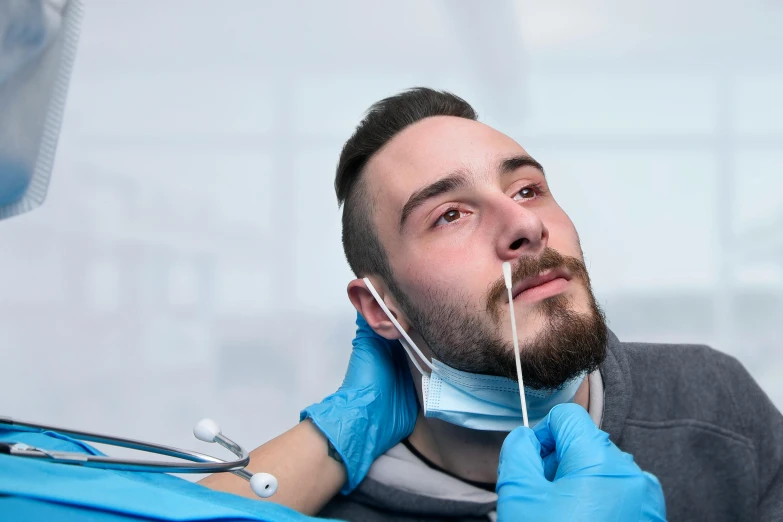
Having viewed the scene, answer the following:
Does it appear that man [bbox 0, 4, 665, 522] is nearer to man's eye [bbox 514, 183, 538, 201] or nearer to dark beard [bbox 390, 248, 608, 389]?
dark beard [bbox 390, 248, 608, 389]

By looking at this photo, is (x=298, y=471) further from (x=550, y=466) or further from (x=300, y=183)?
(x=300, y=183)

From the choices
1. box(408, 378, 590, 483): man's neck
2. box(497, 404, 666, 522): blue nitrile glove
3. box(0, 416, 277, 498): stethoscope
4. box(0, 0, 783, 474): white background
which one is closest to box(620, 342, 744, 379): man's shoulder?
box(408, 378, 590, 483): man's neck

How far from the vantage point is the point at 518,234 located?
1322 millimetres

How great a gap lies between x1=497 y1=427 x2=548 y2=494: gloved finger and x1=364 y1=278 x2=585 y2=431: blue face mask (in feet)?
1.03

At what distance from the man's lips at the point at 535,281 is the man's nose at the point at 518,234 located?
5 centimetres

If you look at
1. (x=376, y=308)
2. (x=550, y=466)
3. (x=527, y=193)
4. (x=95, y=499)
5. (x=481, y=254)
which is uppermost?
(x=527, y=193)

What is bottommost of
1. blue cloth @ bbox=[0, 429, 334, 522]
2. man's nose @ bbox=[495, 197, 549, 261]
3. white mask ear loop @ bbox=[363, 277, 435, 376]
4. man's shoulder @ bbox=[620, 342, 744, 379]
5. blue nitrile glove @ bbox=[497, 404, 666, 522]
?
blue nitrile glove @ bbox=[497, 404, 666, 522]

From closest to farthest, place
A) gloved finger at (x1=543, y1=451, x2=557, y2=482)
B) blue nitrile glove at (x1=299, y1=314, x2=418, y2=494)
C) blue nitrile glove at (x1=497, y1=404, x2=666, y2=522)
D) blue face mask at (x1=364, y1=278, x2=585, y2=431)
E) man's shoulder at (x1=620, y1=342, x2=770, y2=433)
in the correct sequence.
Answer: blue nitrile glove at (x1=497, y1=404, x2=666, y2=522), gloved finger at (x1=543, y1=451, x2=557, y2=482), blue face mask at (x1=364, y1=278, x2=585, y2=431), blue nitrile glove at (x1=299, y1=314, x2=418, y2=494), man's shoulder at (x1=620, y1=342, x2=770, y2=433)

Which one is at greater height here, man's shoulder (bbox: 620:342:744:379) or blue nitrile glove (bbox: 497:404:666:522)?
man's shoulder (bbox: 620:342:744:379)

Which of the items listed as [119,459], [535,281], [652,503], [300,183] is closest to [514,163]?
[535,281]

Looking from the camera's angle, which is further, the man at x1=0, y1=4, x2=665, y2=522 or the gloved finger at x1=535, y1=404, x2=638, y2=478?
the gloved finger at x1=535, y1=404, x2=638, y2=478

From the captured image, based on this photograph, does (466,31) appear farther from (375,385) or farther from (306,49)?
(375,385)

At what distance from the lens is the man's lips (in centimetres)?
131

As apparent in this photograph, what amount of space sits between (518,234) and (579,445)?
1.46ft
